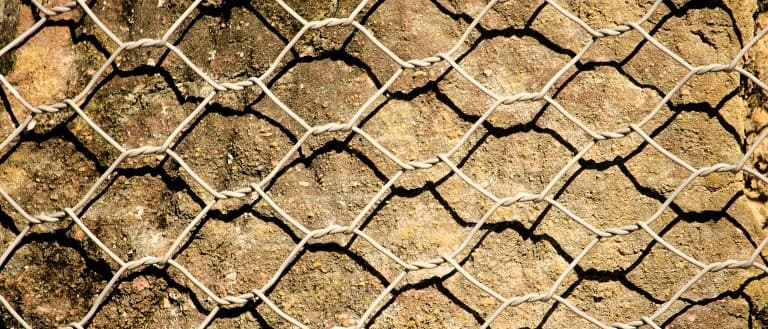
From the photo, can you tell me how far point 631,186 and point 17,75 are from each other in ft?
2.93

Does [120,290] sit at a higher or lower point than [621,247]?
lower

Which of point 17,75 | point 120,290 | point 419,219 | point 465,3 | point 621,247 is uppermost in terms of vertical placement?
point 465,3

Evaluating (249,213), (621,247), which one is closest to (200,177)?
(249,213)

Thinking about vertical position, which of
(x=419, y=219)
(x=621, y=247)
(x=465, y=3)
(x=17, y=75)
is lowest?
(x=17, y=75)

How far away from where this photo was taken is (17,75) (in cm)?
91

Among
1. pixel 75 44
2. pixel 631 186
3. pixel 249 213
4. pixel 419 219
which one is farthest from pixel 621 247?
pixel 75 44

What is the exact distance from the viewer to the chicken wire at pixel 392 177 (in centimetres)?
82

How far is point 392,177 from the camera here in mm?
872

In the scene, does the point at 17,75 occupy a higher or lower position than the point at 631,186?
lower

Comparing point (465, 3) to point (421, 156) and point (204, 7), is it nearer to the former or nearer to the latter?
point (421, 156)

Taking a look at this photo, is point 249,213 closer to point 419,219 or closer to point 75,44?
point 419,219

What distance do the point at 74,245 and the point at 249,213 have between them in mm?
253

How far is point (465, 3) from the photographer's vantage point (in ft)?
2.93

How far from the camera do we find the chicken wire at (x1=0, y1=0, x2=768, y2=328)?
0.82 m
